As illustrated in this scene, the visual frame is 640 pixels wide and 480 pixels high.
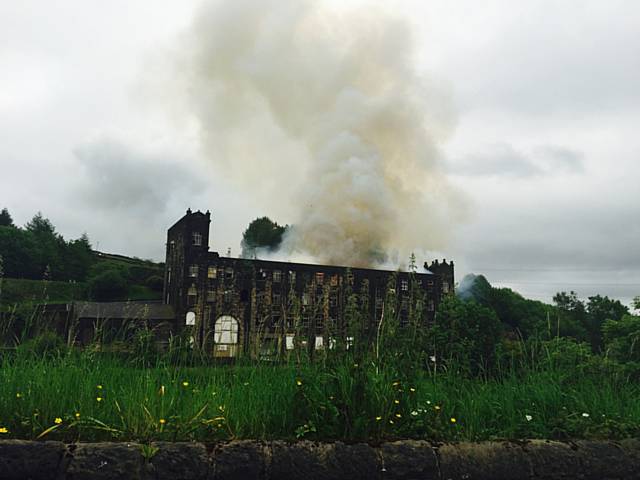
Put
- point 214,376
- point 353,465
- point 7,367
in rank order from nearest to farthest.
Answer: point 353,465, point 7,367, point 214,376

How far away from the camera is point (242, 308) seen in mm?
55812

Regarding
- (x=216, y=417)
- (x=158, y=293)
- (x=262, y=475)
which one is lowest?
(x=262, y=475)

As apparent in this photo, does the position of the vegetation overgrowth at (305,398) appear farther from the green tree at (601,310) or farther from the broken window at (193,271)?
the green tree at (601,310)

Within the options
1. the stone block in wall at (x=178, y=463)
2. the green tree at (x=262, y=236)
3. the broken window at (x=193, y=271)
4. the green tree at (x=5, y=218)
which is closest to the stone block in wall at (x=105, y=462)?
the stone block in wall at (x=178, y=463)

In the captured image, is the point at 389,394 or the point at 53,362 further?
the point at 53,362

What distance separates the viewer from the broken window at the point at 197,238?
55.4 m

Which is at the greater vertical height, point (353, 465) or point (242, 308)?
point (242, 308)

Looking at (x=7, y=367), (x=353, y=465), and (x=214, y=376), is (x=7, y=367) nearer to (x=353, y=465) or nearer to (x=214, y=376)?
(x=214, y=376)

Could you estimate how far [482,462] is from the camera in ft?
13.6

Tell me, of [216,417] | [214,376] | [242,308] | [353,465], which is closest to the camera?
[353,465]

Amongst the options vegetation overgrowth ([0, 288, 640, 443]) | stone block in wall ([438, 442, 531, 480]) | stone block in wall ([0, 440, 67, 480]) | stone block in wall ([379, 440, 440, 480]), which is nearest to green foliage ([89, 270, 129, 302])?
vegetation overgrowth ([0, 288, 640, 443])

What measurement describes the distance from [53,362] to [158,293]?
89.2 metres

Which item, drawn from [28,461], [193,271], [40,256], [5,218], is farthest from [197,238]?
[5,218]

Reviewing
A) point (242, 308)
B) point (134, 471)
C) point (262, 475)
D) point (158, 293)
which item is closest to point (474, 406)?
point (262, 475)
